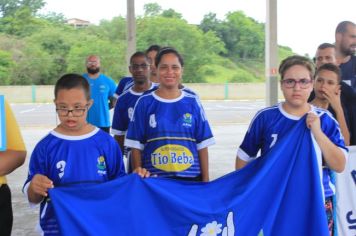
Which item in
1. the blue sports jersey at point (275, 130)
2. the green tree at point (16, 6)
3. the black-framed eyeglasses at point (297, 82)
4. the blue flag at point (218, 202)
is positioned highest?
the green tree at point (16, 6)

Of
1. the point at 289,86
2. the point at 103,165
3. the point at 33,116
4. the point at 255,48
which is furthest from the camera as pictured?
the point at 255,48

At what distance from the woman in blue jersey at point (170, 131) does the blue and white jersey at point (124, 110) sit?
1024 millimetres

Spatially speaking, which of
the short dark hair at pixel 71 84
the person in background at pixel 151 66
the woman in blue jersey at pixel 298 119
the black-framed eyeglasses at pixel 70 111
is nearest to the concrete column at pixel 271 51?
the person in background at pixel 151 66

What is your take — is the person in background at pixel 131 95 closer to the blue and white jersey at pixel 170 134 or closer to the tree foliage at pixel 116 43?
the blue and white jersey at pixel 170 134

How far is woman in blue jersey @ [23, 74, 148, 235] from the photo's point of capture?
2600 mm

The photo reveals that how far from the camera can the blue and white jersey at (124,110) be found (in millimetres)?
4625

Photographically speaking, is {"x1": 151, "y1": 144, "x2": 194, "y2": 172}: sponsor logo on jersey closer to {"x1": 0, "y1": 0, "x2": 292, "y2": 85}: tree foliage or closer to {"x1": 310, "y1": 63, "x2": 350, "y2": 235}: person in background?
{"x1": 310, "y1": 63, "x2": 350, "y2": 235}: person in background

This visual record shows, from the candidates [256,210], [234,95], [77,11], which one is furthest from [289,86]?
[234,95]

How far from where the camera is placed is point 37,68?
33031mm

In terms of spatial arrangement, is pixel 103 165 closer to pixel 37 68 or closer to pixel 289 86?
pixel 289 86

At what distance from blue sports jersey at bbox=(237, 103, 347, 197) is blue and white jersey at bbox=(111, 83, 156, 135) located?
1.76 metres

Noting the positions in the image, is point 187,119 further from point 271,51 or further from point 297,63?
point 271,51

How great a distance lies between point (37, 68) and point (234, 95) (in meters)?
13.6

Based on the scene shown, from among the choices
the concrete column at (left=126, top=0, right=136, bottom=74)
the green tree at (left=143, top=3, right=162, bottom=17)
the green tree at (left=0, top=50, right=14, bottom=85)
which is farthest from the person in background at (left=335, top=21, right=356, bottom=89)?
the green tree at (left=0, top=50, right=14, bottom=85)
